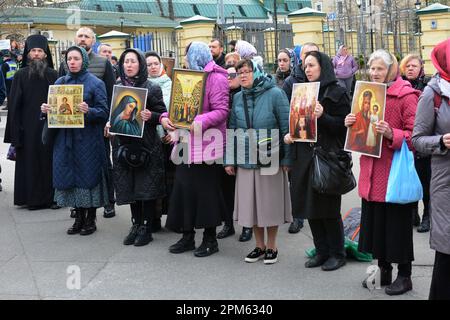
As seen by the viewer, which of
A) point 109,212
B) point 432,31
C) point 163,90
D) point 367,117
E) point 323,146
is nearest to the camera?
point 367,117

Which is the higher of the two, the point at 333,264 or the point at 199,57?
the point at 199,57

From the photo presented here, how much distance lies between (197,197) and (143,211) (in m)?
0.80

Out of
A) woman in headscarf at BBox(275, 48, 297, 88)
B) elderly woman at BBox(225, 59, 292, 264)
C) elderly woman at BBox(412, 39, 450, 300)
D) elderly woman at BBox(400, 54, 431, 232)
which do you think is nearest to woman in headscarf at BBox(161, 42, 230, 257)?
elderly woman at BBox(225, 59, 292, 264)

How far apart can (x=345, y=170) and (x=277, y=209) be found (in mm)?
743

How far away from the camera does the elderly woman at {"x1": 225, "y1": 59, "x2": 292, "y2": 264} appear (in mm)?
5578

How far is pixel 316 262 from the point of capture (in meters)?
5.59

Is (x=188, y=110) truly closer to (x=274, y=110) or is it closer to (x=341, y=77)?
(x=274, y=110)

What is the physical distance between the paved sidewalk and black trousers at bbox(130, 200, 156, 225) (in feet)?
0.88

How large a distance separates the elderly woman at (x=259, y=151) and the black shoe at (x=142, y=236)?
123 centimetres

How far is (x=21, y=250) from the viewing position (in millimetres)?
6398

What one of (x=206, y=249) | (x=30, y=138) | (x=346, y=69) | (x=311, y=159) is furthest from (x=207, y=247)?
(x=346, y=69)

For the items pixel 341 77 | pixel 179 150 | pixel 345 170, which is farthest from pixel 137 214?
pixel 341 77

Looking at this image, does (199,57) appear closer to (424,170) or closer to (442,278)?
(424,170)

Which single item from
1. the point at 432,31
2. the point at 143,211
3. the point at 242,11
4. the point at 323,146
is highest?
the point at 242,11
